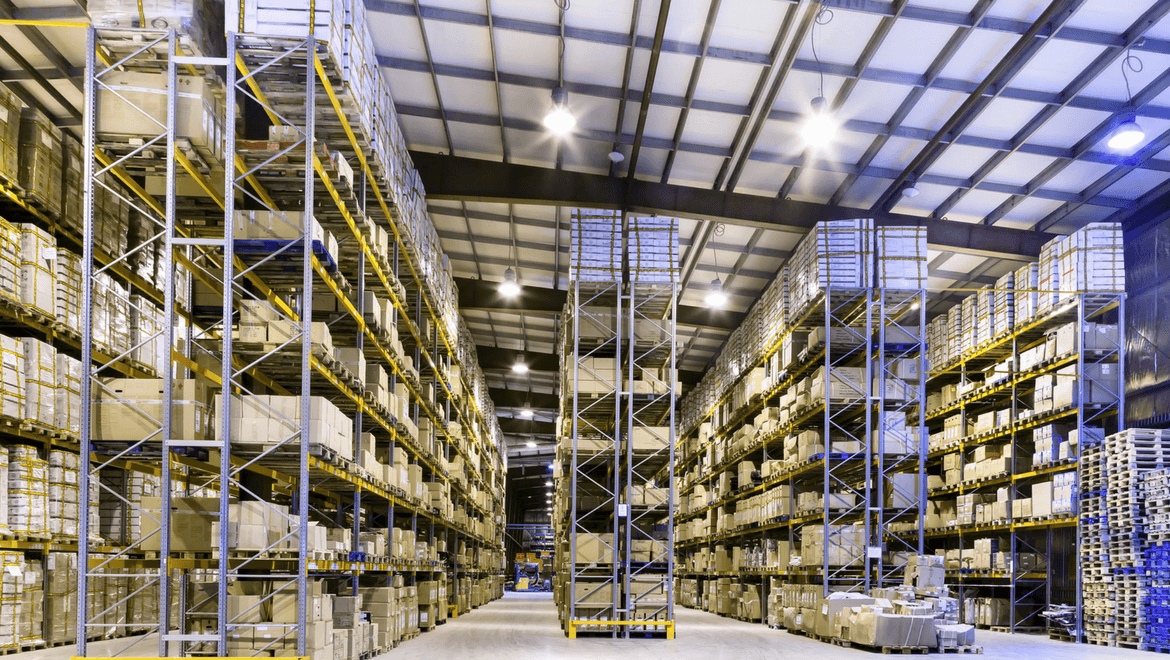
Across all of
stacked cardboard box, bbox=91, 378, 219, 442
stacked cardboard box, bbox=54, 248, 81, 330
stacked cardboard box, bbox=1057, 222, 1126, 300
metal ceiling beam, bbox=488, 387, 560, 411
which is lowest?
stacked cardboard box, bbox=91, 378, 219, 442

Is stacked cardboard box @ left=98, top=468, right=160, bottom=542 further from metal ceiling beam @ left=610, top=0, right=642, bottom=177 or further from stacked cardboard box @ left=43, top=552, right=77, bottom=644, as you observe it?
metal ceiling beam @ left=610, top=0, right=642, bottom=177

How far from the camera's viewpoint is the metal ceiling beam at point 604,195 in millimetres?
16547

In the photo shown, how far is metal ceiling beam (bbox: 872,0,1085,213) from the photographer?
37.3 ft

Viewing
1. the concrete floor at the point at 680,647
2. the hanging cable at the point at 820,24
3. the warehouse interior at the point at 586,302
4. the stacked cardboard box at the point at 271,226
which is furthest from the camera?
the hanging cable at the point at 820,24

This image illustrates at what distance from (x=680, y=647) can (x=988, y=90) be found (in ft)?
25.2

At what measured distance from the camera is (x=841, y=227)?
52.7 ft

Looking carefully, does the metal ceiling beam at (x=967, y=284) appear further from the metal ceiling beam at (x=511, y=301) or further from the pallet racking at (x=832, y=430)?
the metal ceiling beam at (x=511, y=301)

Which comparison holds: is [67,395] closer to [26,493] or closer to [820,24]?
[26,493]

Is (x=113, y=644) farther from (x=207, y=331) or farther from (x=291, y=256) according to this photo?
(x=291, y=256)

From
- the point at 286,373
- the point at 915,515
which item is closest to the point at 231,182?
the point at 286,373

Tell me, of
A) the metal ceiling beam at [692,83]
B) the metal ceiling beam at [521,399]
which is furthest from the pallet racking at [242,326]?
the metal ceiling beam at [521,399]

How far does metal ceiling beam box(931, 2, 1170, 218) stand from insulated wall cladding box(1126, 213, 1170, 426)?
3.57 ft

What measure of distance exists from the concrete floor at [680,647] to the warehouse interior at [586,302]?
173mm

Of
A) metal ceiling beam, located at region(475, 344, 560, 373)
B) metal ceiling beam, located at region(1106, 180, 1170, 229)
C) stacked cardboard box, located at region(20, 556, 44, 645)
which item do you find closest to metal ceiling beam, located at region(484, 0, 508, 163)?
stacked cardboard box, located at region(20, 556, 44, 645)
